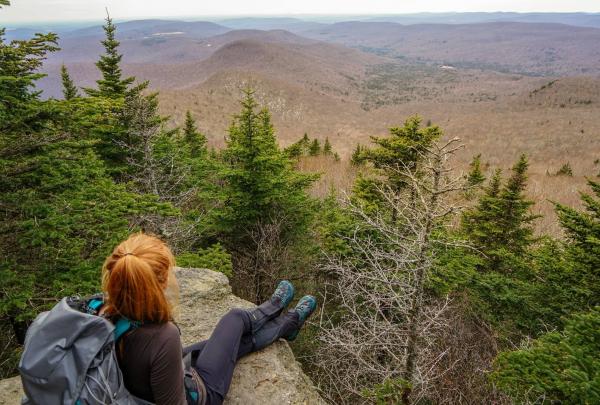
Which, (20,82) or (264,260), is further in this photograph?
(264,260)

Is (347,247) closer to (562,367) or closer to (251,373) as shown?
(251,373)

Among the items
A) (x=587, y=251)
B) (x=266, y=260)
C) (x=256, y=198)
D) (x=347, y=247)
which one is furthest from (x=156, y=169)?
(x=587, y=251)

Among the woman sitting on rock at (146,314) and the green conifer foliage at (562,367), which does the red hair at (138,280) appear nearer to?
the woman sitting on rock at (146,314)

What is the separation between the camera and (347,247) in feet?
27.1

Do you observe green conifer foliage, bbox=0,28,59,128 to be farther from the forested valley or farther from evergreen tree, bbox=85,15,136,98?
Result: evergreen tree, bbox=85,15,136,98

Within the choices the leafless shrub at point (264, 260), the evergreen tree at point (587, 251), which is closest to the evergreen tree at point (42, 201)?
the leafless shrub at point (264, 260)

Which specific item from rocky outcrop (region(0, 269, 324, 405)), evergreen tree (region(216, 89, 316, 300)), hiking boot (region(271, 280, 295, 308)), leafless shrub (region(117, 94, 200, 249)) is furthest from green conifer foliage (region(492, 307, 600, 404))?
leafless shrub (region(117, 94, 200, 249))

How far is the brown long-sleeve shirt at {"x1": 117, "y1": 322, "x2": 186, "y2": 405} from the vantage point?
2422mm

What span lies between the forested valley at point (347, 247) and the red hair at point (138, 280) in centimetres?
259

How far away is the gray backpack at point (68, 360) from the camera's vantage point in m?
2.11

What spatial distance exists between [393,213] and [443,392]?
12.0ft

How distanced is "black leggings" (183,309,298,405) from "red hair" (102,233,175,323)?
136cm

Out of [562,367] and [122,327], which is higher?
[122,327]

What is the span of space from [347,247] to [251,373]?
453 cm
